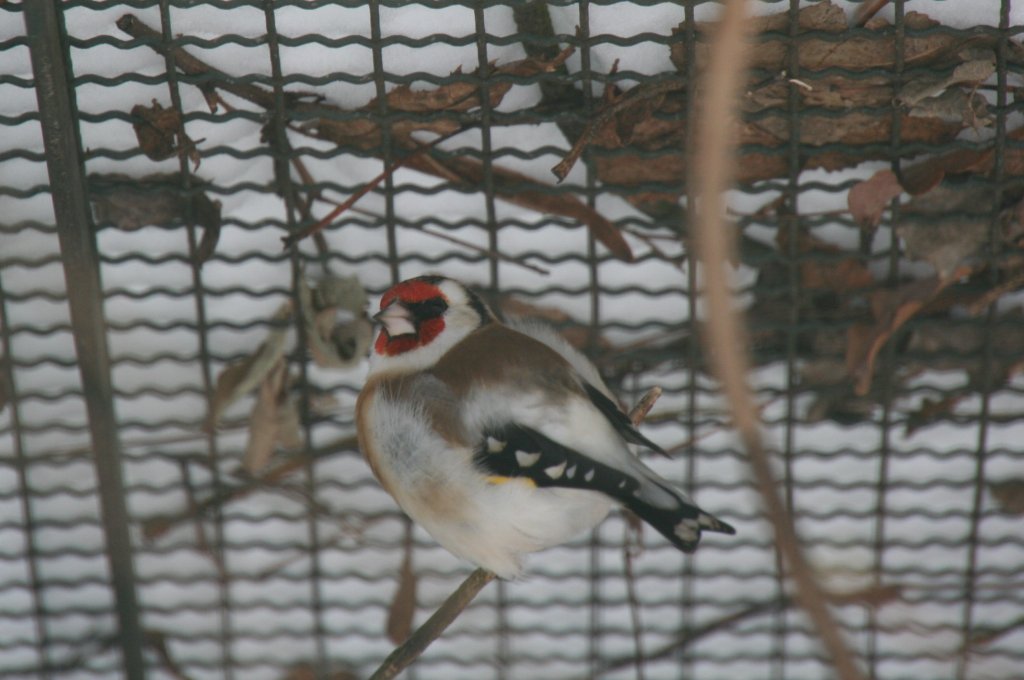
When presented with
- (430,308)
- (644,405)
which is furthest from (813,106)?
(430,308)

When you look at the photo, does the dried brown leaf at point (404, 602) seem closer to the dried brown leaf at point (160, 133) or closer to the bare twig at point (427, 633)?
the bare twig at point (427, 633)

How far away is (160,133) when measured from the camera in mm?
1939

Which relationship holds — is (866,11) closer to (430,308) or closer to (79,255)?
(430,308)

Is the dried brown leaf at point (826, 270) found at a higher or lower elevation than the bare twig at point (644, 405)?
higher

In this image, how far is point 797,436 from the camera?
7.51 feet

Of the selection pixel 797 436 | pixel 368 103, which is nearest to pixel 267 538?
pixel 368 103

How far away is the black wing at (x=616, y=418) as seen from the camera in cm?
170

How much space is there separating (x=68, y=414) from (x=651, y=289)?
4.11 feet

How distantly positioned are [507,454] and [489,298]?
570 millimetres

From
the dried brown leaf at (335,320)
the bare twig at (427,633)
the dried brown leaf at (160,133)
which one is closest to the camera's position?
the bare twig at (427,633)

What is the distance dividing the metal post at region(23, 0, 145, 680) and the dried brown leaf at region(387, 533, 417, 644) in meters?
0.57

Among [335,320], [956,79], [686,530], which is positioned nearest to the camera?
[686,530]

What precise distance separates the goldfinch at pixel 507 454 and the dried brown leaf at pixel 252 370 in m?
0.38

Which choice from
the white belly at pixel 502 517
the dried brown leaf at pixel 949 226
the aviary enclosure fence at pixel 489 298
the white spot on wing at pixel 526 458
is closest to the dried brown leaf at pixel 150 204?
the aviary enclosure fence at pixel 489 298
